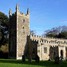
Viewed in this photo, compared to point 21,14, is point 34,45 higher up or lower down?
lower down

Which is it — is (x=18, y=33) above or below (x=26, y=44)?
above

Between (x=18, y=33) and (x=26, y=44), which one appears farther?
(x=26, y=44)

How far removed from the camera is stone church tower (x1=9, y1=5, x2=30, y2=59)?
2409 inches

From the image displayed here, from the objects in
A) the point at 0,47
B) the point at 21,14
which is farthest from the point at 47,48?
the point at 0,47

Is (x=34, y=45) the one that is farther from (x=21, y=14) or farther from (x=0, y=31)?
(x=0, y=31)

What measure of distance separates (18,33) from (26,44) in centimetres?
354

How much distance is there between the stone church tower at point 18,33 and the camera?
61.2 metres

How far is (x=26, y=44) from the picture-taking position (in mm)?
62344

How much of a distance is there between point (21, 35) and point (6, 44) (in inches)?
602

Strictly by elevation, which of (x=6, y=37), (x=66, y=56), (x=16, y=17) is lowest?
(x=66, y=56)

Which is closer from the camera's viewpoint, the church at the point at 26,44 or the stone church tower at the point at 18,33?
the church at the point at 26,44

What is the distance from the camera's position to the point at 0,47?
241 ft

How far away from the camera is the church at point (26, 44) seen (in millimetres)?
60125

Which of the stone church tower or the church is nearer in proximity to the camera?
the church
